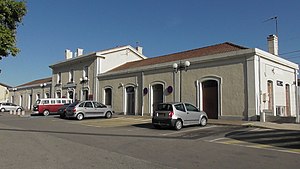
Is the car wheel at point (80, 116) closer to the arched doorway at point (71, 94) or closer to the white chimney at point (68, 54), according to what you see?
the arched doorway at point (71, 94)

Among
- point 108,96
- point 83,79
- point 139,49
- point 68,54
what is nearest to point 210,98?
point 108,96

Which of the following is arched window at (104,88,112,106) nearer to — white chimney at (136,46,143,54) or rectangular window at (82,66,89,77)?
rectangular window at (82,66,89,77)

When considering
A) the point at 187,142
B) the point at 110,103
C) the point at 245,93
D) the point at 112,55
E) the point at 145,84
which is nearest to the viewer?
the point at 187,142

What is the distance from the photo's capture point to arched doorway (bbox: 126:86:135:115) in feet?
88.1

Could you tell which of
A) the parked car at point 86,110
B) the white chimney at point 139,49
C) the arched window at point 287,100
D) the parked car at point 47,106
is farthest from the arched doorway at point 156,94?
the white chimney at point 139,49

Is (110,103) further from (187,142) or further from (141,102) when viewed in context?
(187,142)

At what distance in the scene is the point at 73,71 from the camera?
3594 centimetres

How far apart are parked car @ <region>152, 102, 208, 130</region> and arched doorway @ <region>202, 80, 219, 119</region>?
4.61 m

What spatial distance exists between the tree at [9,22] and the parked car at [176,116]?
8.01 m

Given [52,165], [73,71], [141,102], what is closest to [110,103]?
[141,102]

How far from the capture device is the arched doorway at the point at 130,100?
26.9 meters

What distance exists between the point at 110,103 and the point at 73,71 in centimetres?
926

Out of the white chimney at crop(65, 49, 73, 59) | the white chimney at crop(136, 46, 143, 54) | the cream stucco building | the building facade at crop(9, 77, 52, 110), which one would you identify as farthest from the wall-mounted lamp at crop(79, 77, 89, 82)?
the building facade at crop(9, 77, 52, 110)

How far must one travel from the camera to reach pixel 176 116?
14523mm
